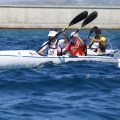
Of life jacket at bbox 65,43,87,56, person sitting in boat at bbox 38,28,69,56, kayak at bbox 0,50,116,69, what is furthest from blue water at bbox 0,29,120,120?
life jacket at bbox 65,43,87,56

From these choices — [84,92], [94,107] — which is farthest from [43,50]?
[94,107]

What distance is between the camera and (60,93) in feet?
31.8

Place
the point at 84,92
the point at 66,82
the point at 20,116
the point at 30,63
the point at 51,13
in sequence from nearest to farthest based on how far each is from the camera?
1. the point at 20,116
2. the point at 84,92
3. the point at 66,82
4. the point at 30,63
5. the point at 51,13

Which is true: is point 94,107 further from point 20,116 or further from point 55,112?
point 20,116

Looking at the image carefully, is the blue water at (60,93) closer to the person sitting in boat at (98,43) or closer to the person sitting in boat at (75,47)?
the person sitting in boat at (75,47)

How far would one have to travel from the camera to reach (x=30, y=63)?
46.1 ft

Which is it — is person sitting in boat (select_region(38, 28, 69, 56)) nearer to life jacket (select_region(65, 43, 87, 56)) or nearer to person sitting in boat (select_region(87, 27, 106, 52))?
life jacket (select_region(65, 43, 87, 56))

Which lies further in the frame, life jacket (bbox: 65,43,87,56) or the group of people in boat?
life jacket (bbox: 65,43,87,56)

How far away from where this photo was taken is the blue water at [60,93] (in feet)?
26.3

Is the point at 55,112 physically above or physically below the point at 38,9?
below

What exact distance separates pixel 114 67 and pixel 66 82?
12.2 feet

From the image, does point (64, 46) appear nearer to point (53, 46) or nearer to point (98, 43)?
point (53, 46)

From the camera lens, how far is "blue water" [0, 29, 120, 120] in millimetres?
8008

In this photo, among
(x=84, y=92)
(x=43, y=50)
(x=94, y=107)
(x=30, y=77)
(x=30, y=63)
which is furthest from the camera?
(x=43, y=50)
